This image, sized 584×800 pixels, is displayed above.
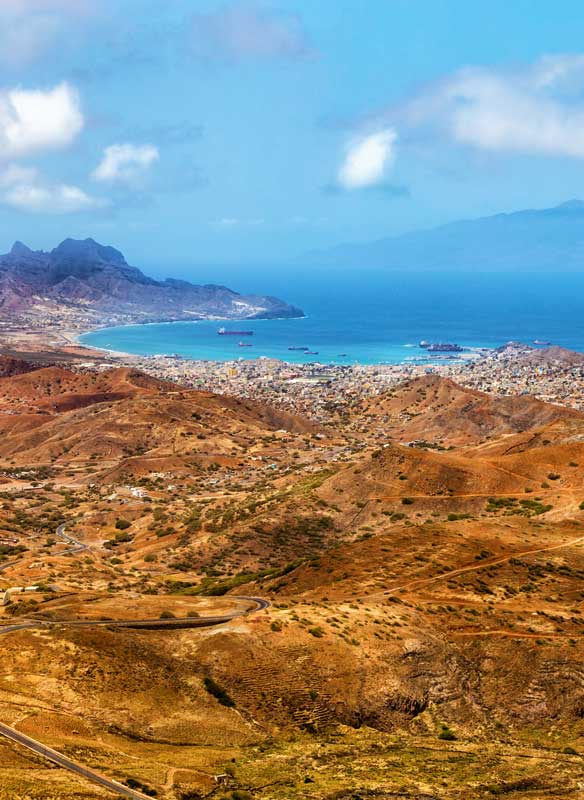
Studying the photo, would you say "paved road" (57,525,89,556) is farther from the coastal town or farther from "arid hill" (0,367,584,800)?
the coastal town

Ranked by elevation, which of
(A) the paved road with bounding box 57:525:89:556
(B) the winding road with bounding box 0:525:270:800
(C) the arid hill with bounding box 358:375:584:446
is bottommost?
(A) the paved road with bounding box 57:525:89:556

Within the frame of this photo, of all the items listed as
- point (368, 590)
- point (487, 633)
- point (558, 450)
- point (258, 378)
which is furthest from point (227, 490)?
point (258, 378)

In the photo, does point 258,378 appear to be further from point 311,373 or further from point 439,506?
point 439,506

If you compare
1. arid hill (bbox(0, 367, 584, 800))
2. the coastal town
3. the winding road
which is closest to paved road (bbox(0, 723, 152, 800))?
the winding road

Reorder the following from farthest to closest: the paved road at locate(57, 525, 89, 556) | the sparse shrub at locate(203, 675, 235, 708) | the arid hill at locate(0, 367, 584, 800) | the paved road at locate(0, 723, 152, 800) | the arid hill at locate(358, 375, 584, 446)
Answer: the arid hill at locate(358, 375, 584, 446)
the paved road at locate(57, 525, 89, 556)
the sparse shrub at locate(203, 675, 235, 708)
the arid hill at locate(0, 367, 584, 800)
the paved road at locate(0, 723, 152, 800)

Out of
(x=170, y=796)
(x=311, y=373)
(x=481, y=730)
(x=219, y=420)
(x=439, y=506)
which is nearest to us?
(x=170, y=796)

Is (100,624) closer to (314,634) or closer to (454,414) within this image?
(314,634)

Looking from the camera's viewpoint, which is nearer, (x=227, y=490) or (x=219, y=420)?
(x=227, y=490)

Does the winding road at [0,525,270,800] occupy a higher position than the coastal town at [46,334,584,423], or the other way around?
the coastal town at [46,334,584,423]

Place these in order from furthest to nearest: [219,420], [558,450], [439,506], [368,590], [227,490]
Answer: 1. [219,420]
2. [227,490]
3. [558,450]
4. [439,506]
5. [368,590]

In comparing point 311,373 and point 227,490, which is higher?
point 311,373
